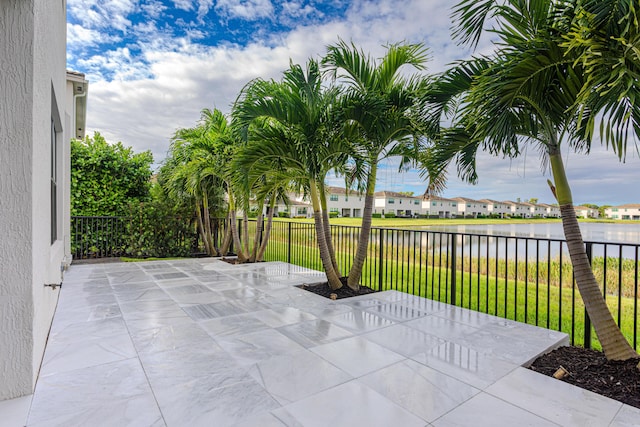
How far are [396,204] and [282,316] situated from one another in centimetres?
1818

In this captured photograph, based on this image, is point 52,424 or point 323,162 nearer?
point 52,424

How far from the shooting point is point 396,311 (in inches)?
142

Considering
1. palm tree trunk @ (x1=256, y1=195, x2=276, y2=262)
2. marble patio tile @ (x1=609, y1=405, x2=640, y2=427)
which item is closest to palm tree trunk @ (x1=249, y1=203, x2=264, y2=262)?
palm tree trunk @ (x1=256, y1=195, x2=276, y2=262)

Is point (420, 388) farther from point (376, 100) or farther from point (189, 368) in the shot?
point (376, 100)

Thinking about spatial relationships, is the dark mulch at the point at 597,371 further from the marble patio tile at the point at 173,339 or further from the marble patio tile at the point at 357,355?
the marble patio tile at the point at 173,339

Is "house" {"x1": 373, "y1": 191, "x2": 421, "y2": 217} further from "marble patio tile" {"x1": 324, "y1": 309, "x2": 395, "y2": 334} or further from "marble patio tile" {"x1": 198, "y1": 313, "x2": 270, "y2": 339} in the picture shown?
"marble patio tile" {"x1": 198, "y1": 313, "x2": 270, "y2": 339}

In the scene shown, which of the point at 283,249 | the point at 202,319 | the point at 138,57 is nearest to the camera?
the point at 202,319

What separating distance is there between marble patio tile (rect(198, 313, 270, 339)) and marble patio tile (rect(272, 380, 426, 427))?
1.26 metres

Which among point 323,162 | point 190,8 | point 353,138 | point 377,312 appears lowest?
point 377,312

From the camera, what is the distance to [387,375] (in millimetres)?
2145

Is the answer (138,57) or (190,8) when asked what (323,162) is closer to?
(190,8)

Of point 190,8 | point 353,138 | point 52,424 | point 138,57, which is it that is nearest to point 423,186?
point 353,138

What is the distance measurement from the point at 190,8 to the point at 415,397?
7.16 metres

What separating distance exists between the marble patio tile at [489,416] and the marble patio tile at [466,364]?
0.20 meters
